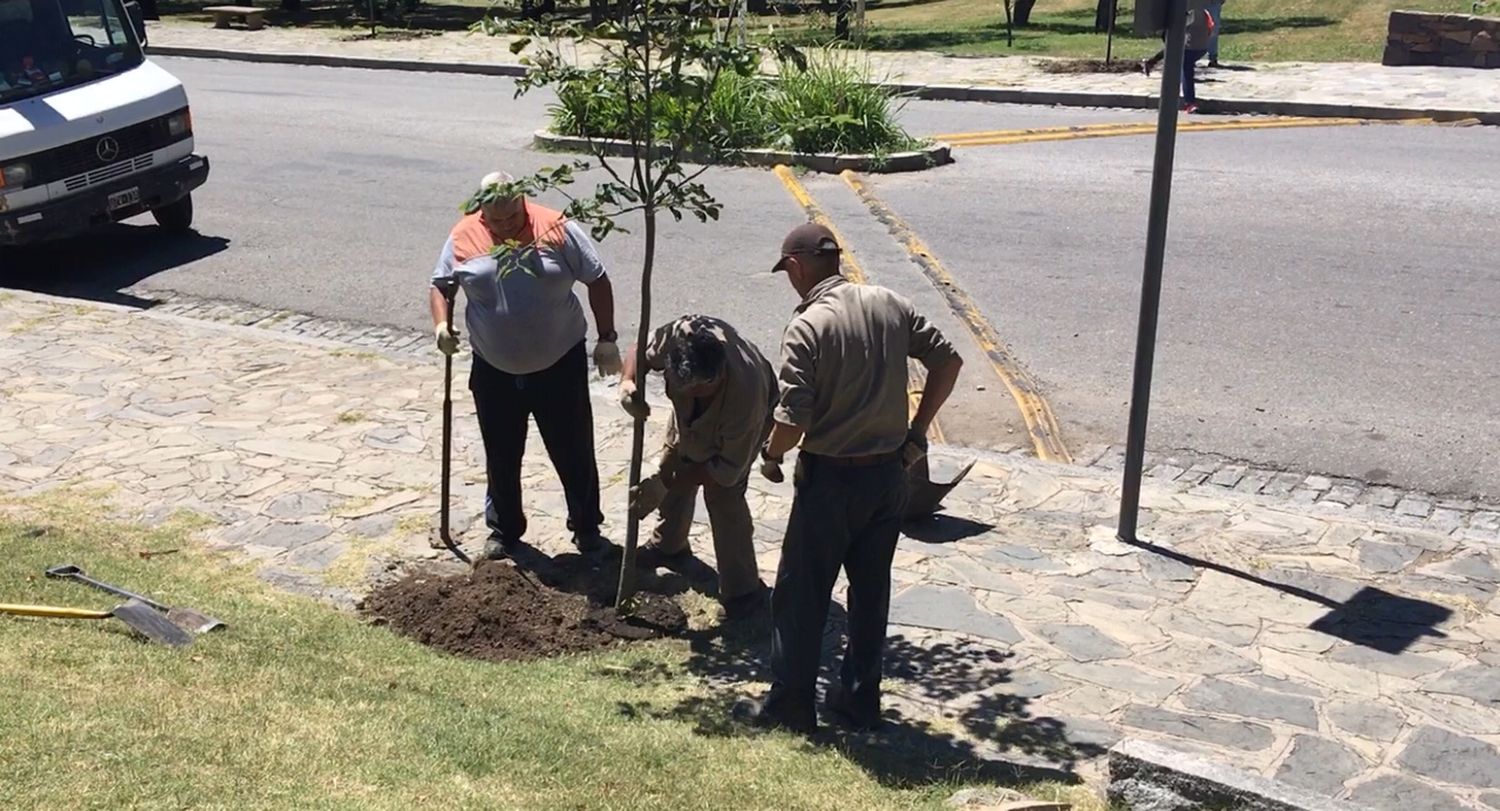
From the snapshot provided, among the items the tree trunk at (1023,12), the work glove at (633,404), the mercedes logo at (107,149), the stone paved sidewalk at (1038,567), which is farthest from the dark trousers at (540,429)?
the tree trunk at (1023,12)

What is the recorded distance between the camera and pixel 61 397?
966cm

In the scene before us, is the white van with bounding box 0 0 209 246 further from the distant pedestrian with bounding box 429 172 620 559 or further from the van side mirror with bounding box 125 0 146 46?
the distant pedestrian with bounding box 429 172 620 559

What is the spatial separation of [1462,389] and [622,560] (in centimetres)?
526

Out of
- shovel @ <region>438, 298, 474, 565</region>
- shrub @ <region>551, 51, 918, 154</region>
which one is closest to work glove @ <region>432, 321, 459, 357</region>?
shovel @ <region>438, 298, 474, 565</region>

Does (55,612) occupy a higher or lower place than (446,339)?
lower

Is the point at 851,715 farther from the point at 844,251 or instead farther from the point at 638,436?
the point at 844,251

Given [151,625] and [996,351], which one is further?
[996,351]

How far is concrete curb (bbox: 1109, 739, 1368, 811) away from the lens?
4.74 metres

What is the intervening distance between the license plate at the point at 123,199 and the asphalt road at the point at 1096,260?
1.86 feet

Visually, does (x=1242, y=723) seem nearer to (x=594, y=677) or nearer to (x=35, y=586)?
(x=594, y=677)

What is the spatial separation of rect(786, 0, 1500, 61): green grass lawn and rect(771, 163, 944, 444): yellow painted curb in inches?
243

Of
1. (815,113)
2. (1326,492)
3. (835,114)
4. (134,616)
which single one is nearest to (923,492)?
(1326,492)

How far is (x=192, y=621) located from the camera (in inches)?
243

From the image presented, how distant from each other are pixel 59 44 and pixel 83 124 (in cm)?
101
